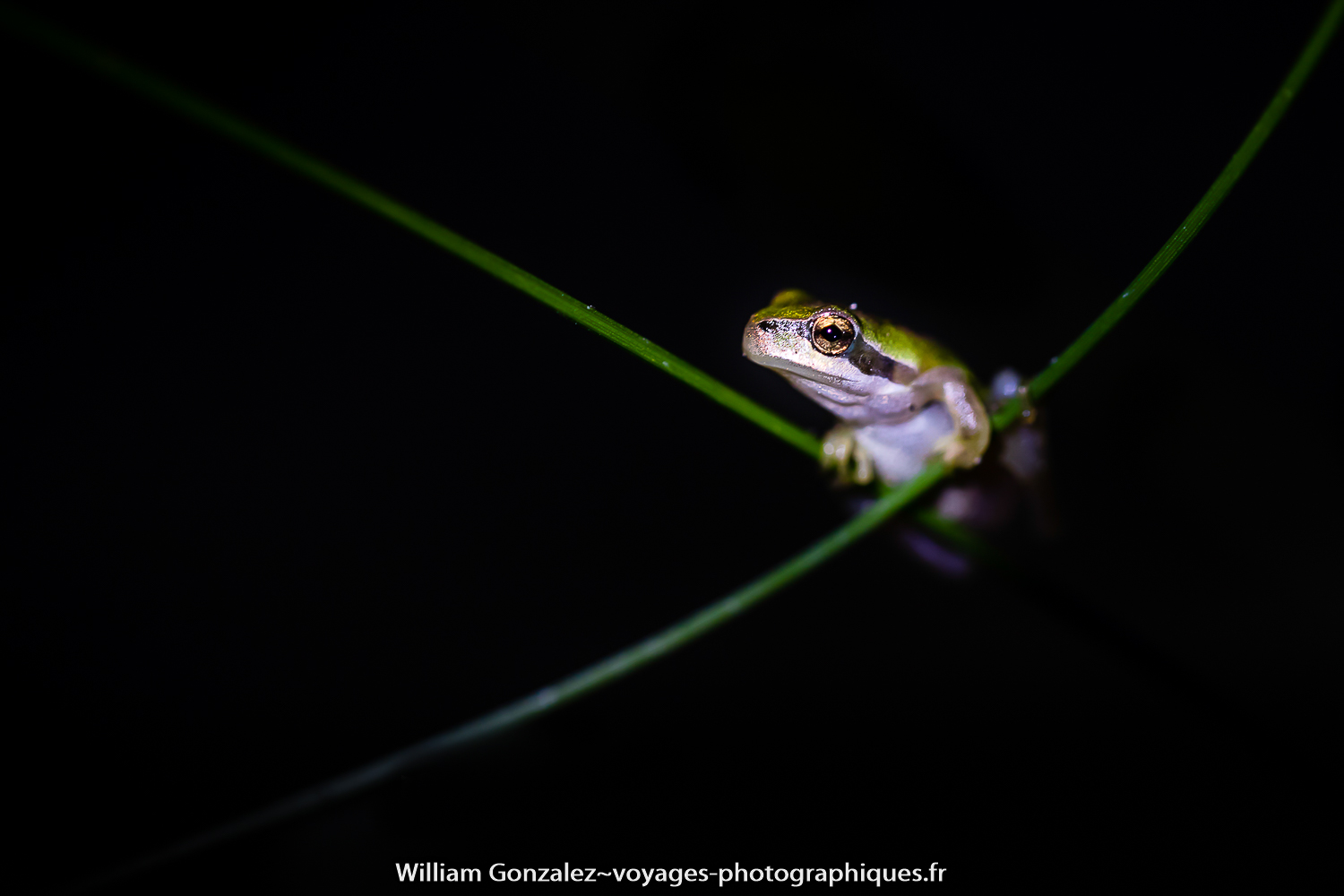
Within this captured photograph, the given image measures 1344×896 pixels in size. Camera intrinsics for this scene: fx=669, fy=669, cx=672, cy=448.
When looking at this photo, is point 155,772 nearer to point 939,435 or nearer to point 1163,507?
point 939,435

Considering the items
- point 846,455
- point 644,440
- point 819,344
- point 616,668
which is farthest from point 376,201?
point 644,440

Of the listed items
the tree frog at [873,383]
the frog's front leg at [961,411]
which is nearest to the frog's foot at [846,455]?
the tree frog at [873,383]

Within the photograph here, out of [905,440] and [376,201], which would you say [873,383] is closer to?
[905,440]

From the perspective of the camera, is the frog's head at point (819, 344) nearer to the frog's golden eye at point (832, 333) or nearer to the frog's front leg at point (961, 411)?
the frog's golden eye at point (832, 333)

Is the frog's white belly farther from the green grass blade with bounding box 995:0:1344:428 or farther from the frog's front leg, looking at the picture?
the green grass blade with bounding box 995:0:1344:428

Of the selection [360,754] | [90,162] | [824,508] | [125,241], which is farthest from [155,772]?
[824,508]

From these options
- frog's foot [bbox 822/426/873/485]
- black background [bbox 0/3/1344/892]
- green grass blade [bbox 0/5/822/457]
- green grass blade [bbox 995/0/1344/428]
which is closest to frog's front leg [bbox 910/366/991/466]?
frog's foot [bbox 822/426/873/485]
